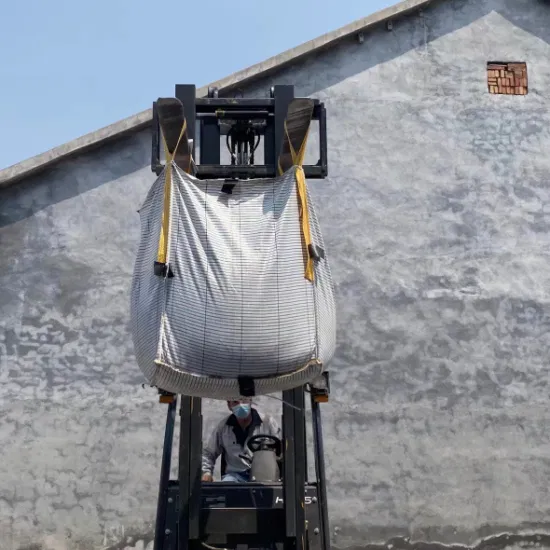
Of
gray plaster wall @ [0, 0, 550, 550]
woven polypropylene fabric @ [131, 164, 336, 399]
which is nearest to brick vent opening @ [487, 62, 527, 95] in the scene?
gray plaster wall @ [0, 0, 550, 550]

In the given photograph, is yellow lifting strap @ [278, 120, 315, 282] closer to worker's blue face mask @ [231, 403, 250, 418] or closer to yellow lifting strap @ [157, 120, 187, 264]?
yellow lifting strap @ [157, 120, 187, 264]

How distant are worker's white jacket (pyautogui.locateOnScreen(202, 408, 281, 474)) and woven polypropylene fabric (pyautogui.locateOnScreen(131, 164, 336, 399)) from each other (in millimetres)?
1500

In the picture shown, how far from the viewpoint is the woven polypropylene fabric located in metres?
4.24

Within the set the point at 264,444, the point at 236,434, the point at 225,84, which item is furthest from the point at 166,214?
the point at 225,84

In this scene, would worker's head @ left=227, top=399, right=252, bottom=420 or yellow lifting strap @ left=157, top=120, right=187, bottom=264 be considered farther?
worker's head @ left=227, top=399, right=252, bottom=420

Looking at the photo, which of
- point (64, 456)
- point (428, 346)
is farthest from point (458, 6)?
point (64, 456)

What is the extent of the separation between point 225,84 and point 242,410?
234 inches

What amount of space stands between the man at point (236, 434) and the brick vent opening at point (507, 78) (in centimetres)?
729

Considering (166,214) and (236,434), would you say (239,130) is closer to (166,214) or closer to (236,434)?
(166,214)

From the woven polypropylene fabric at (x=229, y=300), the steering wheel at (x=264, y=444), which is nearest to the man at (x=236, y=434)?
the steering wheel at (x=264, y=444)

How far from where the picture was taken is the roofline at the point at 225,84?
33.9 ft

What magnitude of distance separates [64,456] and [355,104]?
5938mm

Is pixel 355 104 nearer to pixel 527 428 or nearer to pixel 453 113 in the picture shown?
pixel 453 113

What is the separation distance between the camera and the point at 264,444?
5.52 meters
